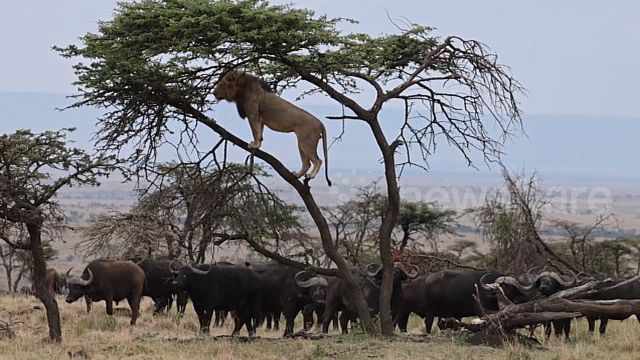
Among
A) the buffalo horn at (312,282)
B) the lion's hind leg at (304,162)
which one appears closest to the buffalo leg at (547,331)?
the buffalo horn at (312,282)

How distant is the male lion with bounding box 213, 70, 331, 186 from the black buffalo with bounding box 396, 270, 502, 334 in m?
5.80

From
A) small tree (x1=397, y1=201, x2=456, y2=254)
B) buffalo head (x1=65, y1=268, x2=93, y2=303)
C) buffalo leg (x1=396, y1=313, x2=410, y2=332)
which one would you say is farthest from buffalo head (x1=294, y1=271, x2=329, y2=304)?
small tree (x1=397, y1=201, x2=456, y2=254)

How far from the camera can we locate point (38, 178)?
602 inches

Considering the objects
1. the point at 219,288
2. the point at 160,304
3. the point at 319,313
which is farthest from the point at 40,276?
the point at 160,304

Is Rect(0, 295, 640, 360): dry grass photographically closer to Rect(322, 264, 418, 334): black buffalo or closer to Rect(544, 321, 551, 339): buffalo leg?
Rect(544, 321, 551, 339): buffalo leg

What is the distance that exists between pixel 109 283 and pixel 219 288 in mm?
3672

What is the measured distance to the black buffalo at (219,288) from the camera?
18.5 m

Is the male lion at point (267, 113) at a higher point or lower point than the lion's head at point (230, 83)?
lower

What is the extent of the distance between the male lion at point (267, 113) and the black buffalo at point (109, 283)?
8483 mm

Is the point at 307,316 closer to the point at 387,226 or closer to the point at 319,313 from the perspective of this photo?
the point at 319,313

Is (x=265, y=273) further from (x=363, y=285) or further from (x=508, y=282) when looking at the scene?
(x=508, y=282)

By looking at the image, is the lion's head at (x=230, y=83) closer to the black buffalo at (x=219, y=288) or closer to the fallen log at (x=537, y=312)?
the fallen log at (x=537, y=312)

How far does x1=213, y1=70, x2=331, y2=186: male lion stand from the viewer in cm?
1354

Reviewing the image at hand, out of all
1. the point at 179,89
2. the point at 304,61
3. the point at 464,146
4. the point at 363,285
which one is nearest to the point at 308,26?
the point at 304,61
